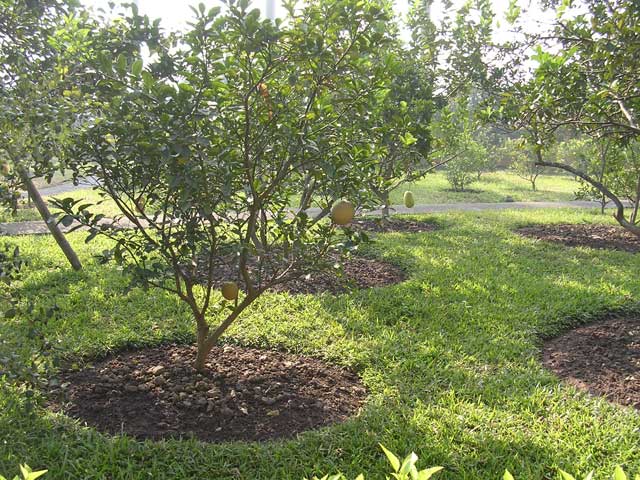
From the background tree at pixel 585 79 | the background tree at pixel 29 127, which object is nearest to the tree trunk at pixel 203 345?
the background tree at pixel 29 127

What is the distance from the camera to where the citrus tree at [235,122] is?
1.99 m

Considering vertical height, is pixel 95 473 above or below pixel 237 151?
below

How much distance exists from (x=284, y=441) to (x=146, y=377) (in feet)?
3.06

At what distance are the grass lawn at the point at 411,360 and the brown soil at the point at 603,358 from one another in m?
0.13

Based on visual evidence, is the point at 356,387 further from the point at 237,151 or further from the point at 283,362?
the point at 237,151

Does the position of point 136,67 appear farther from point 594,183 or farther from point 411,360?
point 594,183

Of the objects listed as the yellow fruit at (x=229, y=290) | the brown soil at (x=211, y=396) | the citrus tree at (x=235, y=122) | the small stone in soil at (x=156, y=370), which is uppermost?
the citrus tree at (x=235, y=122)

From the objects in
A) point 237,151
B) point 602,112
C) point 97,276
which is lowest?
point 97,276

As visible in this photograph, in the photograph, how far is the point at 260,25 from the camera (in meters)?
1.89

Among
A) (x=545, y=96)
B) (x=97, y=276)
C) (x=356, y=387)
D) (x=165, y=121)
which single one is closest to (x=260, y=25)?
(x=165, y=121)

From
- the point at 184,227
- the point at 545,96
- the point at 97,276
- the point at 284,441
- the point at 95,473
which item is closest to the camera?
the point at 95,473

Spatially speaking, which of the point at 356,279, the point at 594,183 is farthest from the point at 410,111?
the point at 356,279

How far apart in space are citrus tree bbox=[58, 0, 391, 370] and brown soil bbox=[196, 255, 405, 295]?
172 centimetres

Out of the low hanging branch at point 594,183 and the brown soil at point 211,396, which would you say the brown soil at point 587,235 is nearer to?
the low hanging branch at point 594,183
